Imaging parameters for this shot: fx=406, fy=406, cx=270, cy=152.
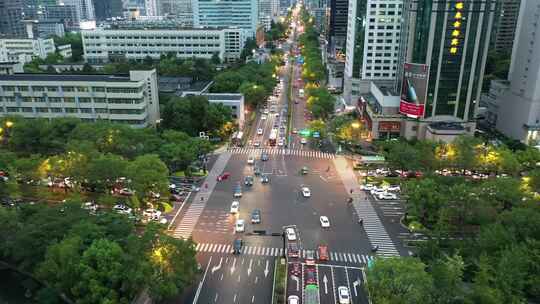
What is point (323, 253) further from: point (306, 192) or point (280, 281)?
point (306, 192)

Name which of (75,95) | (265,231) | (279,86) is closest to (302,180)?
(265,231)

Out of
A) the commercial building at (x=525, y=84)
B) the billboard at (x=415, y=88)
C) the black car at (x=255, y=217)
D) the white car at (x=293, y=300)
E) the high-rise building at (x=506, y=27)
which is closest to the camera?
the white car at (x=293, y=300)

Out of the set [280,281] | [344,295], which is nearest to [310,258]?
[280,281]

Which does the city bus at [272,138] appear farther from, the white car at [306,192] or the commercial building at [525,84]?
the commercial building at [525,84]

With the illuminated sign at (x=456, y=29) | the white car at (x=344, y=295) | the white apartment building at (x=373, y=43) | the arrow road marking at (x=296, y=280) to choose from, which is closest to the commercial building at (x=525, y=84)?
the illuminated sign at (x=456, y=29)

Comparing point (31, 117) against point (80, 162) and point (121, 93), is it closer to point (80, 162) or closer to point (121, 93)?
point (121, 93)

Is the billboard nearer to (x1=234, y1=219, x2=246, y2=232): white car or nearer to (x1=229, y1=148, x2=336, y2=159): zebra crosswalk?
(x1=229, y1=148, x2=336, y2=159): zebra crosswalk

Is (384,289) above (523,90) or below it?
below
